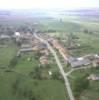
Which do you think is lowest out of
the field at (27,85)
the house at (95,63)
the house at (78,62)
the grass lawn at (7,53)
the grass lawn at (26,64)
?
the grass lawn at (7,53)

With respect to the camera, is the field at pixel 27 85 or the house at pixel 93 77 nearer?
the field at pixel 27 85

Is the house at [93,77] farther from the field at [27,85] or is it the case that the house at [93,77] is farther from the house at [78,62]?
the house at [78,62]

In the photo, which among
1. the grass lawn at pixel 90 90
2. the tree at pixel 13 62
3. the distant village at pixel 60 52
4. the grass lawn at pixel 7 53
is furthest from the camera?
the grass lawn at pixel 7 53

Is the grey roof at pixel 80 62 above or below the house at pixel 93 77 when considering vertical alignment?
below

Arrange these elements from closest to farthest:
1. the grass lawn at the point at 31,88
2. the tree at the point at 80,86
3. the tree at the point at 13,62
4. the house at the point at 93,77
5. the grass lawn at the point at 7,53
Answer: the grass lawn at the point at 31,88 → the tree at the point at 80,86 → the house at the point at 93,77 → the tree at the point at 13,62 → the grass lawn at the point at 7,53

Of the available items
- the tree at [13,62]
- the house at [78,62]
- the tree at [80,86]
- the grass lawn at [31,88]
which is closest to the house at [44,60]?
the house at [78,62]

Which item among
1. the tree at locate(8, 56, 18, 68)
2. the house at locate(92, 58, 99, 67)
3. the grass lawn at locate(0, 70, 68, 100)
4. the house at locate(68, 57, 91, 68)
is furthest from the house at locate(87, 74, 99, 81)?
the tree at locate(8, 56, 18, 68)

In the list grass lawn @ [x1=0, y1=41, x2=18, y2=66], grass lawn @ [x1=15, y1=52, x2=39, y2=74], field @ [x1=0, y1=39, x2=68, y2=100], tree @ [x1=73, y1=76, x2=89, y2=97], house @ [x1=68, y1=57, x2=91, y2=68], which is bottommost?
grass lawn @ [x1=0, y1=41, x2=18, y2=66]

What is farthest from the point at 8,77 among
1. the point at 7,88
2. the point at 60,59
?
the point at 60,59

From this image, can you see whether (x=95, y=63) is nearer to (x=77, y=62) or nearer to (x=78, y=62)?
(x=78, y=62)

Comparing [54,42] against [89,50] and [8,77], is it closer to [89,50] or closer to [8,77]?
[89,50]

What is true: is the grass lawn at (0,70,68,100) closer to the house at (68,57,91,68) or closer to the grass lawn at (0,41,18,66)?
the house at (68,57,91,68)
